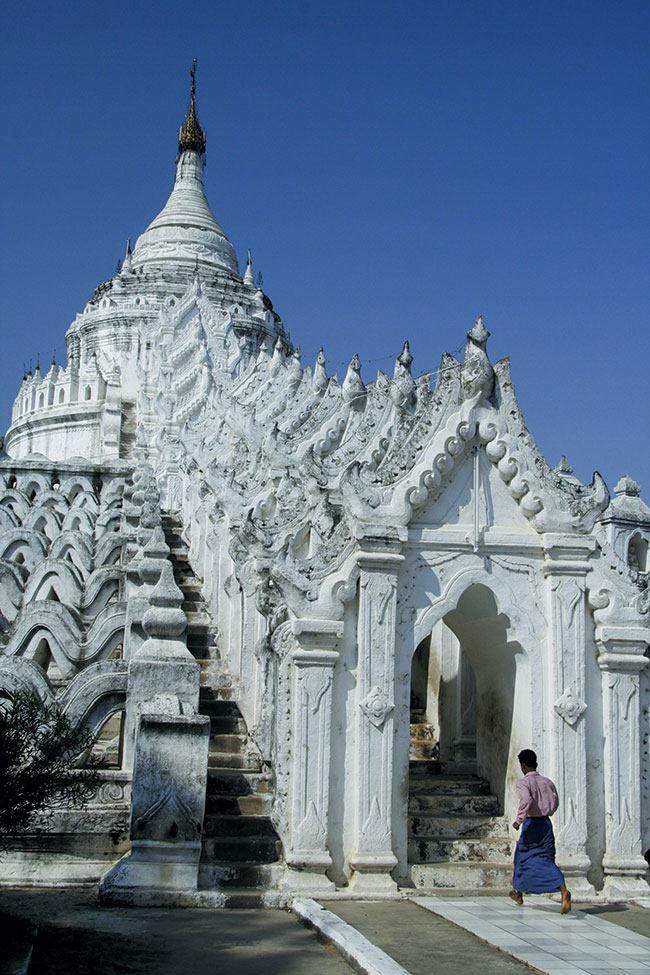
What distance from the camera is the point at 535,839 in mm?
9789

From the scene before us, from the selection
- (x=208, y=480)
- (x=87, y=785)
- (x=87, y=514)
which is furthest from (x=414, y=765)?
(x=87, y=514)

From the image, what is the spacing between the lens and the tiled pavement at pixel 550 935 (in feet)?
25.2

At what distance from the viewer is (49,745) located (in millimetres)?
8141

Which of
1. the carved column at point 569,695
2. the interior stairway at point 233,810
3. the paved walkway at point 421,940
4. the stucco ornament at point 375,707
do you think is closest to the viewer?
the paved walkway at point 421,940

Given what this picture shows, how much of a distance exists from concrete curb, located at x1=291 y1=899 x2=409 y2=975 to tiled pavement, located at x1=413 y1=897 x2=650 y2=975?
94cm

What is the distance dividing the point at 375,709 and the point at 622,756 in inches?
98.1

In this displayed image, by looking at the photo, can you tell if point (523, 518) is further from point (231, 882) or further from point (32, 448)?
point (32, 448)

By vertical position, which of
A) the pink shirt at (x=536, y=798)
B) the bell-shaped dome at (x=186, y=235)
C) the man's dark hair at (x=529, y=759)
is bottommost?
the pink shirt at (x=536, y=798)

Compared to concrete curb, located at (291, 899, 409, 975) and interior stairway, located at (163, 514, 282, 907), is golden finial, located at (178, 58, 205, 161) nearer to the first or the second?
interior stairway, located at (163, 514, 282, 907)

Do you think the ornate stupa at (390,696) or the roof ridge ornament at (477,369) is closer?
the ornate stupa at (390,696)

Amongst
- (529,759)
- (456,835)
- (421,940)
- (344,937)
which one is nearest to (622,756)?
(529,759)

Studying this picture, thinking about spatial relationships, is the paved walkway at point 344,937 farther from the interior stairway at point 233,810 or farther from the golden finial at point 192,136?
the golden finial at point 192,136

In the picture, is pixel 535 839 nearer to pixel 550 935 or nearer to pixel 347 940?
pixel 550 935

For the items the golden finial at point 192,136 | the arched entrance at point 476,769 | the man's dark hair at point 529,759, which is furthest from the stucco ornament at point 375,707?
the golden finial at point 192,136
